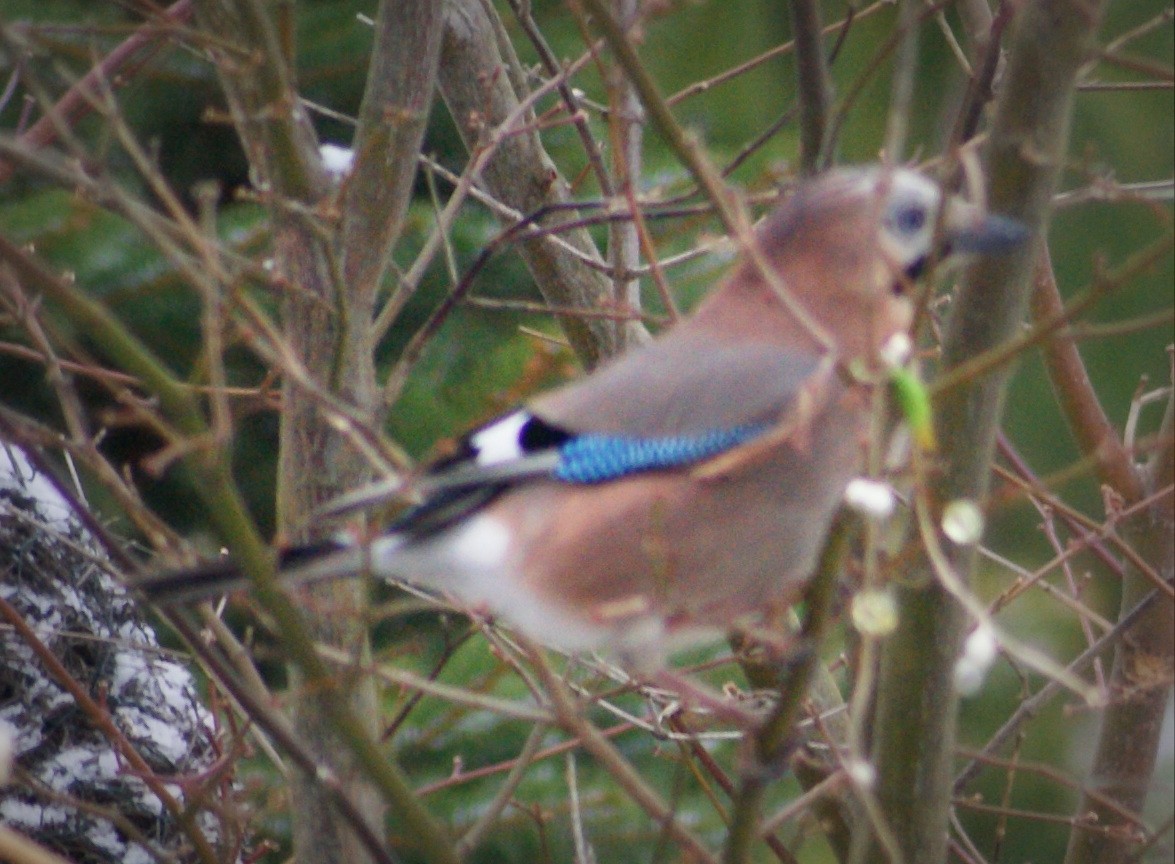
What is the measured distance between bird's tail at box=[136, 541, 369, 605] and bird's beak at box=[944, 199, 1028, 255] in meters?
0.83

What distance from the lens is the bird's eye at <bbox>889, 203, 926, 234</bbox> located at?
238cm

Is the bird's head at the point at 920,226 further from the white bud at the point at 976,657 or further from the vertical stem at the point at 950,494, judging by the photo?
the white bud at the point at 976,657

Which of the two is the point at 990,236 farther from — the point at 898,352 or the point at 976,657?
the point at 976,657

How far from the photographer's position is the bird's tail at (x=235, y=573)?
192 centimetres

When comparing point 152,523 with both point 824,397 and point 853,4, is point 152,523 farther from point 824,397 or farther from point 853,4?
point 853,4

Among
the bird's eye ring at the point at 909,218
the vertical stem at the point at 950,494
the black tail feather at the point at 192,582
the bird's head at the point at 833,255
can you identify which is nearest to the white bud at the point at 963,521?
the vertical stem at the point at 950,494

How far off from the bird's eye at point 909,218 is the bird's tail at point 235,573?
3.11ft

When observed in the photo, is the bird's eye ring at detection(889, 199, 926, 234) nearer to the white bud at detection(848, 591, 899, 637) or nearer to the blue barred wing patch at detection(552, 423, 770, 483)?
the blue barred wing patch at detection(552, 423, 770, 483)

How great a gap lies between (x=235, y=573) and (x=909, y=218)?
112 centimetres

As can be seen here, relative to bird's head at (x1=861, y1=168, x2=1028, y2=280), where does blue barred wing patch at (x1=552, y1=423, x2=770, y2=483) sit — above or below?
below

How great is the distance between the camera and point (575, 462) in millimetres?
2373

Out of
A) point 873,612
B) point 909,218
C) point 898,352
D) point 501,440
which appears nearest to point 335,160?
point 501,440

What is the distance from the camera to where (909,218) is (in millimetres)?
2389

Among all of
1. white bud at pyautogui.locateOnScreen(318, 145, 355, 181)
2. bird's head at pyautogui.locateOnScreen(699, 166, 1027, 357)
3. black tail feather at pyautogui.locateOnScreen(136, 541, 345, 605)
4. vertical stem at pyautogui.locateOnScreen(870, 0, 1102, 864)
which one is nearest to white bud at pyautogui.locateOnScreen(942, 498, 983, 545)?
→ vertical stem at pyautogui.locateOnScreen(870, 0, 1102, 864)
